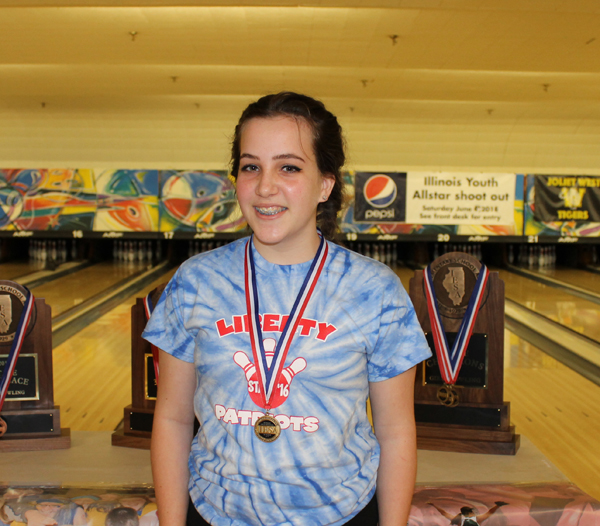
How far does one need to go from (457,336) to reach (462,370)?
4.5 inches

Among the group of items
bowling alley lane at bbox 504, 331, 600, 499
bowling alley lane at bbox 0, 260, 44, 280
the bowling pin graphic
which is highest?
the bowling pin graphic

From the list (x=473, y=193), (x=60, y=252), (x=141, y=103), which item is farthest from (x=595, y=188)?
(x=60, y=252)

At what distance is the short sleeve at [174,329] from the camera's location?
108 centimetres

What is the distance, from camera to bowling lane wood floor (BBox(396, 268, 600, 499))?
2406mm

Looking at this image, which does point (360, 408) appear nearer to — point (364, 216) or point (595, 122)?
point (364, 216)

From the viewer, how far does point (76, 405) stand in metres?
3.04

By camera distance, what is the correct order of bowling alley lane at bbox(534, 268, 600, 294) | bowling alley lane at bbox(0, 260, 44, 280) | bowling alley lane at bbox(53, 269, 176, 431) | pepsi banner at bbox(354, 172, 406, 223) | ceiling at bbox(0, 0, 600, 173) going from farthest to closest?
1. pepsi banner at bbox(354, 172, 406, 223)
2. bowling alley lane at bbox(0, 260, 44, 280)
3. bowling alley lane at bbox(534, 268, 600, 294)
4. ceiling at bbox(0, 0, 600, 173)
5. bowling alley lane at bbox(53, 269, 176, 431)

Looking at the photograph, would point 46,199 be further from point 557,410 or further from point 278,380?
point 278,380

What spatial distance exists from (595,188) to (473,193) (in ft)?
5.05

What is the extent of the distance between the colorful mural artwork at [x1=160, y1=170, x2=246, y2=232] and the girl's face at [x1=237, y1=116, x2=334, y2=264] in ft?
21.9

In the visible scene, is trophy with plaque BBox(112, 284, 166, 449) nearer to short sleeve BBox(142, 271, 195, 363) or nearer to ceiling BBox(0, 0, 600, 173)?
short sleeve BBox(142, 271, 195, 363)

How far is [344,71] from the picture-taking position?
5.87 metres

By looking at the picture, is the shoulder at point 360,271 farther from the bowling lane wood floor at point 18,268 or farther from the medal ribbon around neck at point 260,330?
the bowling lane wood floor at point 18,268

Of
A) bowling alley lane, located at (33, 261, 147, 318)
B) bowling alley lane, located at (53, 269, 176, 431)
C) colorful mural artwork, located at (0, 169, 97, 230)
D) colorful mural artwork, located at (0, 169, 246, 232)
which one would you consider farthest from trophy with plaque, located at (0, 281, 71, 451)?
colorful mural artwork, located at (0, 169, 97, 230)
